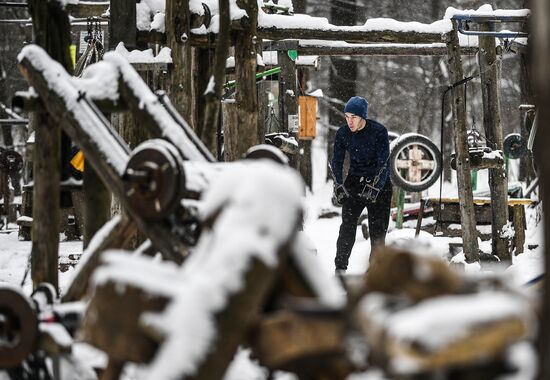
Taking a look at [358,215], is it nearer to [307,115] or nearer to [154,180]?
[154,180]

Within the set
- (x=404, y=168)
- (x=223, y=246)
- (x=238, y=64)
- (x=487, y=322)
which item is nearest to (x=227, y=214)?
(x=223, y=246)

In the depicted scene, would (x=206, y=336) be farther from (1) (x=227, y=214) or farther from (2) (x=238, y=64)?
(2) (x=238, y=64)

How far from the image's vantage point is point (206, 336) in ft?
8.46

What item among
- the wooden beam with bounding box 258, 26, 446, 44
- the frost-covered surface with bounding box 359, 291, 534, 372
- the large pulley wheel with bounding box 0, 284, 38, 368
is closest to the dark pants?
the wooden beam with bounding box 258, 26, 446, 44

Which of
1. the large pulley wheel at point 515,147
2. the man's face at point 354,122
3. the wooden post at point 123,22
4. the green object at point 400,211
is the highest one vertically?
the wooden post at point 123,22

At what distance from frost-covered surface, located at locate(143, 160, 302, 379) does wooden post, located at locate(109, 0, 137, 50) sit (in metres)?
4.87

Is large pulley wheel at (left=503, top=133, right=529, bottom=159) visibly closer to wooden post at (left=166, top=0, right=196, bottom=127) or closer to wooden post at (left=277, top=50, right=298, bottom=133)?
wooden post at (left=277, top=50, right=298, bottom=133)

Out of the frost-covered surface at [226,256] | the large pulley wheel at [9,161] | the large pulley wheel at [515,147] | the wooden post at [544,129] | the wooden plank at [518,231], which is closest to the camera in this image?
the wooden post at [544,129]

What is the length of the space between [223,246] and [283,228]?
20 cm

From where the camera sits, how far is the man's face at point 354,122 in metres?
9.16

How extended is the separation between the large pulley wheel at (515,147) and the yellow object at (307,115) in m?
3.12

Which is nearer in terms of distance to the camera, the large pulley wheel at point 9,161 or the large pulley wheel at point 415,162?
the large pulley wheel at point 415,162

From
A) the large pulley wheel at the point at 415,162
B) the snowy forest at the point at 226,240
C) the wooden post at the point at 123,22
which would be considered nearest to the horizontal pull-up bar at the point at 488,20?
the snowy forest at the point at 226,240

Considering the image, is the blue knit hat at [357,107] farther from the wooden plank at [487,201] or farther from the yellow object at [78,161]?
the wooden plank at [487,201]
